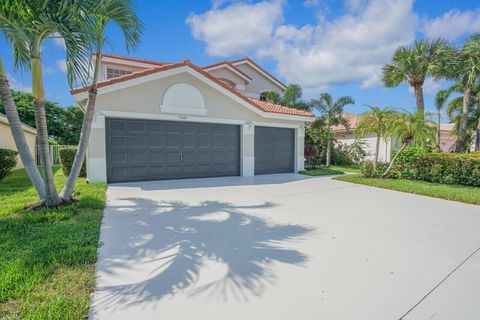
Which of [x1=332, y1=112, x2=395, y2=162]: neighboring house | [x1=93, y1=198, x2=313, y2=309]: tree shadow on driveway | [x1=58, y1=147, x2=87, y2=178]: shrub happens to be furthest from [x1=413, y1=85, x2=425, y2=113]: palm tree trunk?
[x1=58, y1=147, x2=87, y2=178]: shrub

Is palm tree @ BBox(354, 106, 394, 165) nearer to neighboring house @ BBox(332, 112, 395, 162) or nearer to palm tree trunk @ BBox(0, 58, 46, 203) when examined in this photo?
neighboring house @ BBox(332, 112, 395, 162)

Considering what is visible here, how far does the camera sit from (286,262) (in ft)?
12.2

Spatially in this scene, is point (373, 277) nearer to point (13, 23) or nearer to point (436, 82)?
point (13, 23)

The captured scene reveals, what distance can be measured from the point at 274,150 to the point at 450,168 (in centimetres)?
830

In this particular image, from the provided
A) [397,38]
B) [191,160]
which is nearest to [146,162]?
[191,160]

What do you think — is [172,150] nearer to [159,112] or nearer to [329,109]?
[159,112]

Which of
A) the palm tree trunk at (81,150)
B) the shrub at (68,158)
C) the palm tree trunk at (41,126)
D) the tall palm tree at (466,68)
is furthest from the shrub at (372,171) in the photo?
the shrub at (68,158)

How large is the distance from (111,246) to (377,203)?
24.1ft

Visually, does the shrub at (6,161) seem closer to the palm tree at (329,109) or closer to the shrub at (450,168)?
the palm tree at (329,109)

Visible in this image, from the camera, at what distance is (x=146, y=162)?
36.6ft

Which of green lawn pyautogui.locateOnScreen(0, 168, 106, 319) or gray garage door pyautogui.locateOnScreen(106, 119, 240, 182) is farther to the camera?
gray garage door pyautogui.locateOnScreen(106, 119, 240, 182)

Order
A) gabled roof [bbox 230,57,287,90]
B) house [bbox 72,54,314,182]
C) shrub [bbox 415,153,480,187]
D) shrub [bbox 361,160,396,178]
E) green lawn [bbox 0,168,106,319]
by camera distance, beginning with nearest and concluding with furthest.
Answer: green lawn [bbox 0,168,106,319] < house [bbox 72,54,314,182] < shrub [bbox 415,153,480,187] < shrub [bbox 361,160,396,178] < gabled roof [bbox 230,57,287,90]

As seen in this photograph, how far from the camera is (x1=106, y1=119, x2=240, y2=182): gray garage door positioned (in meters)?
10.6

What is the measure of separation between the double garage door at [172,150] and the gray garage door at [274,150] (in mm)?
58
